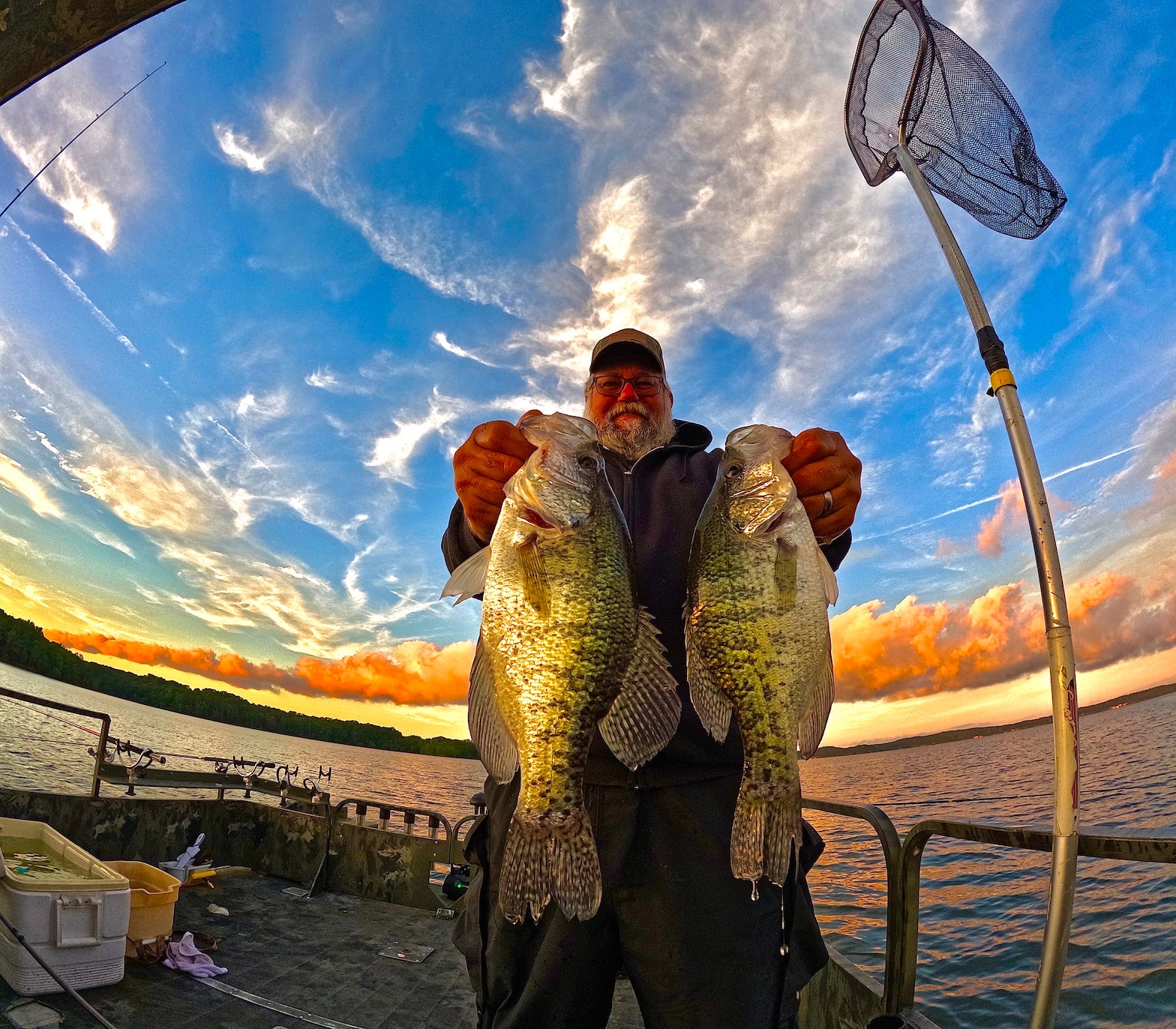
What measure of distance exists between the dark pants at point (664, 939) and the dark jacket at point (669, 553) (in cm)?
7


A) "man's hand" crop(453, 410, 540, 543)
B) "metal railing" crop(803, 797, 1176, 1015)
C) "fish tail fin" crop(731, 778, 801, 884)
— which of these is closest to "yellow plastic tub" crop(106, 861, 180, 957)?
"man's hand" crop(453, 410, 540, 543)

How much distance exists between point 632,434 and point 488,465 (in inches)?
53.3

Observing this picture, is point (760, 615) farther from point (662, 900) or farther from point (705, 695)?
point (662, 900)

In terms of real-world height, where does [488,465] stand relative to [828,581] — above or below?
above

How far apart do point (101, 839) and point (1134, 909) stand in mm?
22464

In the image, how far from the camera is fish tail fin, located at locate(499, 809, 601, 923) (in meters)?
2.03

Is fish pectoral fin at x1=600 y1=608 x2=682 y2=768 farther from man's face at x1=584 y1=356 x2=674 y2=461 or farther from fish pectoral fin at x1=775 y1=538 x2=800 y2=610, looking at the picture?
man's face at x1=584 y1=356 x2=674 y2=461

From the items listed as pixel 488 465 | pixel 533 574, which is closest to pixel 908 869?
pixel 533 574

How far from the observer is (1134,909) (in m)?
16.3

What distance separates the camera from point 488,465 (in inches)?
97.1

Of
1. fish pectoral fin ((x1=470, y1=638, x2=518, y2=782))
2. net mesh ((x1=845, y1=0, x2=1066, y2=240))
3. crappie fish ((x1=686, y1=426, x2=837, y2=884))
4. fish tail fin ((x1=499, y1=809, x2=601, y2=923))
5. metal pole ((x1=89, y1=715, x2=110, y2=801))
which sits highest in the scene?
net mesh ((x1=845, y1=0, x2=1066, y2=240))

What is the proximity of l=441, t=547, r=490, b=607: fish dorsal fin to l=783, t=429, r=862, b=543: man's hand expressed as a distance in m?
1.22

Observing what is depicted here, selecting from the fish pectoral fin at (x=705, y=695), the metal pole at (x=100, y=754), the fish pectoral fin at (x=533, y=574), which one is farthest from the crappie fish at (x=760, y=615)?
the metal pole at (x=100, y=754)

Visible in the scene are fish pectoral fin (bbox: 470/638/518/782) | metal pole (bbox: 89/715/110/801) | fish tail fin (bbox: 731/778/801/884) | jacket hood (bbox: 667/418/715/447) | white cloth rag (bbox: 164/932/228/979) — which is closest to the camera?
fish tail fin (bbox: 731/778/801/884)
